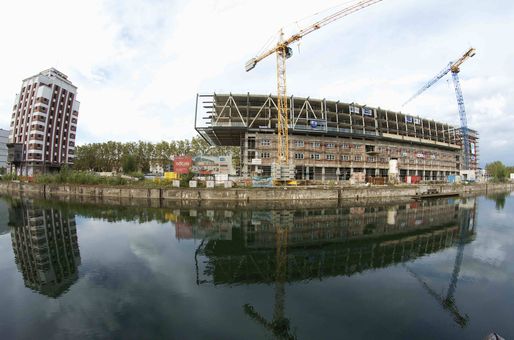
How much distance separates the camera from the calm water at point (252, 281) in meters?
10.9

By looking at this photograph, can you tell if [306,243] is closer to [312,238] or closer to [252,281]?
[312,238]

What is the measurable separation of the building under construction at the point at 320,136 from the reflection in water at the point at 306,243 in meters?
36.4

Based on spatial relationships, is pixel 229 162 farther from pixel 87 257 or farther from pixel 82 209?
pixel 87 257

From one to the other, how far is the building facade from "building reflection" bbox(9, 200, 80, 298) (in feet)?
261

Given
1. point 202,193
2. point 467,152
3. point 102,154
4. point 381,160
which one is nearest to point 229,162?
point 202,193

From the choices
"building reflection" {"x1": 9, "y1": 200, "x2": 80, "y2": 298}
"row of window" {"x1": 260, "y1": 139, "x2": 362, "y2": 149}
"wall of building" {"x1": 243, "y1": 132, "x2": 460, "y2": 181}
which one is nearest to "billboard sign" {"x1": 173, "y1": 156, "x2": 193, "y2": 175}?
"wall of building" {"x1": 243, "y1": 132, "x2": 460, "y2": 181}

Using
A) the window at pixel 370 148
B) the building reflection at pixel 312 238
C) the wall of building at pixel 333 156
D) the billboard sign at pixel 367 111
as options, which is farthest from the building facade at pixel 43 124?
the window at pixel 370 148

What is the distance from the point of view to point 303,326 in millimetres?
11055

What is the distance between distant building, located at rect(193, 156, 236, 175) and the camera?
6156 cm

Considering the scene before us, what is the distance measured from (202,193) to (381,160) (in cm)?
6992

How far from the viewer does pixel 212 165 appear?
62.1 m

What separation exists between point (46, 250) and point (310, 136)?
72080mm

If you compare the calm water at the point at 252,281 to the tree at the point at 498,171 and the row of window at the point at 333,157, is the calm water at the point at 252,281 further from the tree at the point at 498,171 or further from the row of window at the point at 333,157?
the tree at the point at 498,171

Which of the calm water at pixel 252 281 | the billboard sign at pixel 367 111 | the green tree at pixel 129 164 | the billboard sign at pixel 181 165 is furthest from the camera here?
the green tree at pixel 129 164
